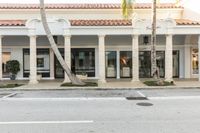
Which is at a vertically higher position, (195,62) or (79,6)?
(79,6)

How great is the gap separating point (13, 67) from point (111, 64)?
24.9 feet

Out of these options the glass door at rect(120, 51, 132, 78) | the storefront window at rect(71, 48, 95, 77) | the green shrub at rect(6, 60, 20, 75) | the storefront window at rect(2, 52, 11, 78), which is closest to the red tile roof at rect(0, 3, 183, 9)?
the storefront window at rect(71, 48, 95, 77)

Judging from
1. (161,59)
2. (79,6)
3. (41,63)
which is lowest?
(41,63)

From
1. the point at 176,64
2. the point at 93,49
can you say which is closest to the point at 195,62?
the point at 176,64

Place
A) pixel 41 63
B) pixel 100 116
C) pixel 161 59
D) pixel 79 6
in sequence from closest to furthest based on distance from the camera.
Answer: pixel 100 116 → pixel 41 63 → pixel 161 59 → pixel 79 6

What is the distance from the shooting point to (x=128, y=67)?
2544cm

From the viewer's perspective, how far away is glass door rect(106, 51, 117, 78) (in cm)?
2523

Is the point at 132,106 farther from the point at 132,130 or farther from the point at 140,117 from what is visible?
the point at 132,130

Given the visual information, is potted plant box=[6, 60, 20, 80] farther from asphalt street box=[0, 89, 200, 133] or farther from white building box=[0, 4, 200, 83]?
asphalt street box=[0, 89, 200, 133]

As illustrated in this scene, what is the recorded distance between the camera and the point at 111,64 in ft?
83.1

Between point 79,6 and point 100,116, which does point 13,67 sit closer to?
point 79,6

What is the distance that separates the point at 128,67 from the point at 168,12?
5.86 metres

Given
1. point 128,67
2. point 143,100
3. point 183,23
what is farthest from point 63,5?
point 143,100

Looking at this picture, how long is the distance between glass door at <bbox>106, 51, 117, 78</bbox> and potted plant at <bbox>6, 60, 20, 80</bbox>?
695cm
